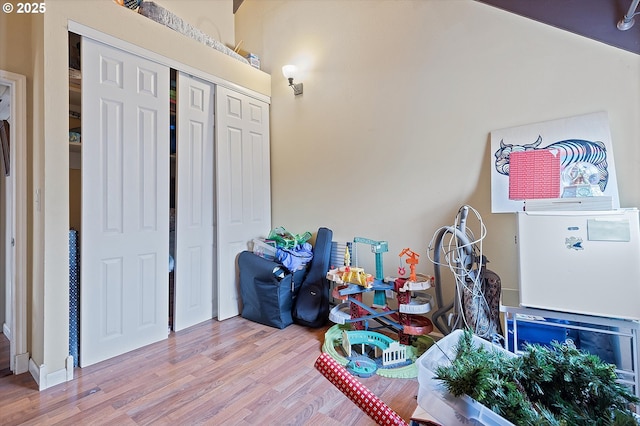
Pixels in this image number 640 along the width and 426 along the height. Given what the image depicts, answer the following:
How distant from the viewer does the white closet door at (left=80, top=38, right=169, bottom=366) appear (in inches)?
83.7

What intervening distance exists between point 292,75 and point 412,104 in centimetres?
139

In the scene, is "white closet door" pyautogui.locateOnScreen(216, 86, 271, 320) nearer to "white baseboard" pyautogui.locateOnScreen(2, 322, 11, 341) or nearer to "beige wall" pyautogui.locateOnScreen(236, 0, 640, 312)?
"beige wall" pyautogui.locateOnScreen(236, 0, 640, 312)

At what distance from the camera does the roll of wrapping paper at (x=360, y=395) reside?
Result: 0.74 m

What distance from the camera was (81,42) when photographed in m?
2.08

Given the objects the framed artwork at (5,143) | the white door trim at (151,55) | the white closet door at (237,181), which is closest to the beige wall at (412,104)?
the white closet door at (237,181)

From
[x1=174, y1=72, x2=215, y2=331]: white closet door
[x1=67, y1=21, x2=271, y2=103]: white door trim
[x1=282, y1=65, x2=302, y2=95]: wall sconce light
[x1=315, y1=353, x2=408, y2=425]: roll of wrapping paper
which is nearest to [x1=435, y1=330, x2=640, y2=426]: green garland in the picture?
[x1=315, y1=353, x2=408, y2=425]: roll of wrapping paper

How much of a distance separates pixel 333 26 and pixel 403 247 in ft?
7.39

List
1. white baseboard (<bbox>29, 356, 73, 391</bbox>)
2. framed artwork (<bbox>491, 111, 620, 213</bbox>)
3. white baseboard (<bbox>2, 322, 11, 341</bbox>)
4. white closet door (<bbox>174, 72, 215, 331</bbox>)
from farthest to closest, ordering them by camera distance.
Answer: white closet door (<bbox>174, 72, 215, 331</bbox>)
white baseboard (<bbox>2, 322, 11, 341</bbox>)
white baseboard (<bbox>29, 356, 73, 391</bbox>)
framed artwork (<bbox>491, 111, 620, 213</bbox>)

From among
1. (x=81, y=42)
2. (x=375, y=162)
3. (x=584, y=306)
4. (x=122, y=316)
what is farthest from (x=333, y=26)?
(x=122, y=316)

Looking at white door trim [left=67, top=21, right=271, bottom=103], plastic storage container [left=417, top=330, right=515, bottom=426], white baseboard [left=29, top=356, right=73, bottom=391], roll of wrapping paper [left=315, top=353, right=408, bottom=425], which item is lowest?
white baseboard [left=29, top=356, right=73, bottom=391]

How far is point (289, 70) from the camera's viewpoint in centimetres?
318

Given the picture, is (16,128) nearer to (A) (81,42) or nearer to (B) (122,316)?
(A) (81,42)

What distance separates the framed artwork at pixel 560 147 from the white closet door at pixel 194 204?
2419 mm

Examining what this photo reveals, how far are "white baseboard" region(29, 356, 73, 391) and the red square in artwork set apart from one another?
3053mm
